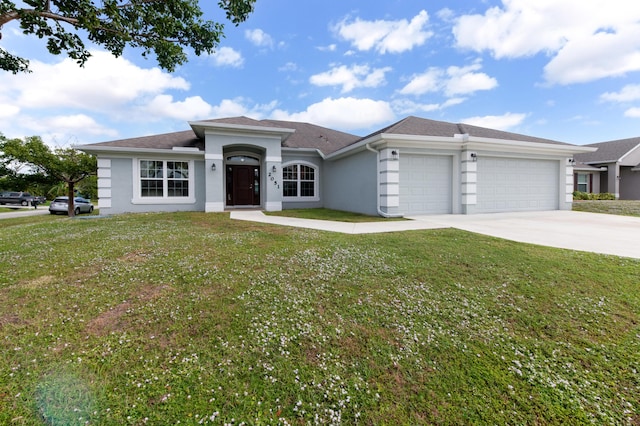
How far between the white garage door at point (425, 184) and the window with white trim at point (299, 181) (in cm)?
581

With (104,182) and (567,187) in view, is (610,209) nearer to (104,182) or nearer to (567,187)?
(567,187)

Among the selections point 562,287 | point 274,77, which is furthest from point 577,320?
point 274,77

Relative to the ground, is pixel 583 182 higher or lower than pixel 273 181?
higher

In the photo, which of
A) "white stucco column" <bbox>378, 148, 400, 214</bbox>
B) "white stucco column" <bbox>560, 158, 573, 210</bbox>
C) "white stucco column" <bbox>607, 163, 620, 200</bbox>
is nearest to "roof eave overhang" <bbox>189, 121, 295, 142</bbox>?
"white stucco column" <bbox>378, 148, 400, 214</bbox>

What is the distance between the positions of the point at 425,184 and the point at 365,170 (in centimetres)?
249

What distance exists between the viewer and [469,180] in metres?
11.5

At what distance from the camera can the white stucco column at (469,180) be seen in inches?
449

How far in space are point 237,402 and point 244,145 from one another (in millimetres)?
12486

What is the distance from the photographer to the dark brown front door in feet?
48.3

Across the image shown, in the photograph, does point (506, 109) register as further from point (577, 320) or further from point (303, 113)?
point (577, 320)

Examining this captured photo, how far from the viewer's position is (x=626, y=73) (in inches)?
563

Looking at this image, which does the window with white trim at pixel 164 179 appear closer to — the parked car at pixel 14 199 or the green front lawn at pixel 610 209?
the green front lawn at pixel 610 209

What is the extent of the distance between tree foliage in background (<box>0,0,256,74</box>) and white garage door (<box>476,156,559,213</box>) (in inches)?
432

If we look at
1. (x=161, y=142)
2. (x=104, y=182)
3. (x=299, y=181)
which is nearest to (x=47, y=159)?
(x=104, y=182)
